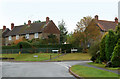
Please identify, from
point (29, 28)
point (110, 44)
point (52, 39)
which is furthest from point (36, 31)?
point (110, 44)

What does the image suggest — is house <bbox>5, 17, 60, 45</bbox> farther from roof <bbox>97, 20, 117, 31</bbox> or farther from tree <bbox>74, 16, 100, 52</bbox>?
tree <bbox>74, 16, 100, 52</bbox>

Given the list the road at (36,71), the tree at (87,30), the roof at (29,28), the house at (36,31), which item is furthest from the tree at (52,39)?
the road at (36,71)

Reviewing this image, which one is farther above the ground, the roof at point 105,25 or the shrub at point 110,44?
the roof at point 105,25

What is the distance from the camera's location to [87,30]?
169 ft

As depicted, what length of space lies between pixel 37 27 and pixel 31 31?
104 inches

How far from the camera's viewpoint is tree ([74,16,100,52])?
51.2 meters

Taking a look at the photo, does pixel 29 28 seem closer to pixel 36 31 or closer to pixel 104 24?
pixel 36 31

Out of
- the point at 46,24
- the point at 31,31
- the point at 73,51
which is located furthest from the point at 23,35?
the point at 73,51

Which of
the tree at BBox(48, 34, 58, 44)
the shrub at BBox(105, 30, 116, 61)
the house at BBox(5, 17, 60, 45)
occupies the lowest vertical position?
the shrub at BBox(105, 30, 116, 61)

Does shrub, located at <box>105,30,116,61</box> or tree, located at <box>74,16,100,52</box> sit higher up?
tree, located at <box>74,16,100,52</box>

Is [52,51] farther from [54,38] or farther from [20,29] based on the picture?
[20,29]

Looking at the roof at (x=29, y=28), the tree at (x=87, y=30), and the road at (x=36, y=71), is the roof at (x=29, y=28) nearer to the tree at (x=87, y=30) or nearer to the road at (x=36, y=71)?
the tree at (x=87, y=30)

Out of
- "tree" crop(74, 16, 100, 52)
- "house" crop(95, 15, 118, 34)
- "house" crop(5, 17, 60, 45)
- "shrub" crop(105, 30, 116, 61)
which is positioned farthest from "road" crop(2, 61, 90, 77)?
"house" crop(95, 15, 118, 34)

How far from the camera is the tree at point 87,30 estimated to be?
168 feet
